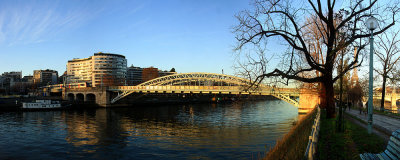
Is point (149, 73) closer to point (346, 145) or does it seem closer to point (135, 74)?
point (135, 74)

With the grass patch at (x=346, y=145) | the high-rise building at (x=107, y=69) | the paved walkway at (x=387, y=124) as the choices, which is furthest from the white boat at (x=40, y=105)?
the high-rise building at (x=107, y=69)

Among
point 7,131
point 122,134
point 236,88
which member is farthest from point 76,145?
point 236,88

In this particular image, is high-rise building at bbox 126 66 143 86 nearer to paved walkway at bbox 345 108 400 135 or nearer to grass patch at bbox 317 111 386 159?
paved walkway at bbox 345 108 400 135

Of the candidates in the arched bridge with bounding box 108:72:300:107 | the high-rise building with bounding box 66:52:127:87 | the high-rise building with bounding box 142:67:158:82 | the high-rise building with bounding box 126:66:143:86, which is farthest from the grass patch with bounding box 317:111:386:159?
the high-rise building with bounding box 126:66:143:86

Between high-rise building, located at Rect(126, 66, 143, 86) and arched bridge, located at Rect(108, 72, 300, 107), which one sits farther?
Result: high-rise building, located at Rect(126, 66, 143, 86)

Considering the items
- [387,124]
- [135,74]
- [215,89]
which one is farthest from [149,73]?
[387,124]

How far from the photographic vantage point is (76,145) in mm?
21703

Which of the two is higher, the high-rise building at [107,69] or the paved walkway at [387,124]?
the high-rise building at [107,69]

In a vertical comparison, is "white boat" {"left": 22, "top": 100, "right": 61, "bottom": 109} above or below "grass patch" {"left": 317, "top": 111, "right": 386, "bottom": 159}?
below

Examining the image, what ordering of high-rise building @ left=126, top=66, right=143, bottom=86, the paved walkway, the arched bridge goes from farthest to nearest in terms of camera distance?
high-rise building @ left=126, top=66, right=143, bottom=86 < the arched bridge < the paved walkway

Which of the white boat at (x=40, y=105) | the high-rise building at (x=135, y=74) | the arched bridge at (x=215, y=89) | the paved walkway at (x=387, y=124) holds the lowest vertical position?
the white boat at (x=40, y=105)

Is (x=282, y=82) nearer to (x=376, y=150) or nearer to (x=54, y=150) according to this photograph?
(x=376, y=150)

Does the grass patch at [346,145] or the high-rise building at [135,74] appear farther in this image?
the high-rise building at [135,74]

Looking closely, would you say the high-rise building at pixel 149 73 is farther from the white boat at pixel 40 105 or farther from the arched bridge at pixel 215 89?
the white boat at pixel 40 105
